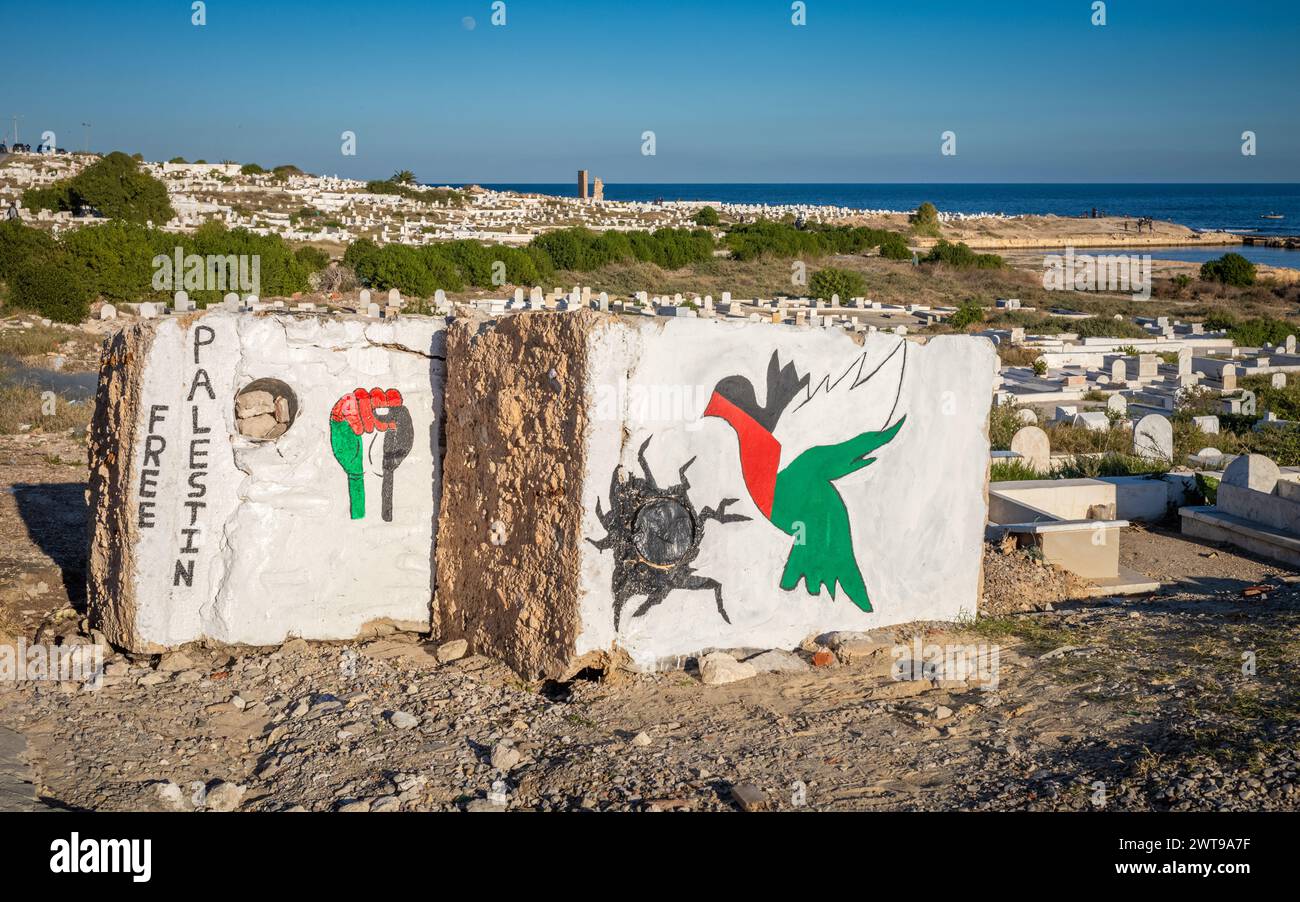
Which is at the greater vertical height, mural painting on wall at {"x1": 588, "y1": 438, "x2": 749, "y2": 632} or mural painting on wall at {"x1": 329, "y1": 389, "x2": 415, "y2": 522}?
mural painting on wall at {"x1": 329, "y1": 389, "x2": 415, "y2": 522}

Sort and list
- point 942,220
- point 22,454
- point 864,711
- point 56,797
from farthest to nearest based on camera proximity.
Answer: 1. point 942,220
2. point 22,454
3. point 864,711
4. point 56,797

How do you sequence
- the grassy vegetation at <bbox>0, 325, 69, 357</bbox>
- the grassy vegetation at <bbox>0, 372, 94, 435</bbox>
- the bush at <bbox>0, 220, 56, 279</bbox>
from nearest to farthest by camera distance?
the grassy vegetation at <bbox>0, 372, 94, 435</bbox> → the grassy vegetation at <bbox>0, 325, 69, 357</bbox> → the bush at <bbox>0, 220, 56, 279</bbox>

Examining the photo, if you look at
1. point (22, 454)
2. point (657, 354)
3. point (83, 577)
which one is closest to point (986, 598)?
point (657, 354)

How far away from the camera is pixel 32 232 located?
89.5 feet

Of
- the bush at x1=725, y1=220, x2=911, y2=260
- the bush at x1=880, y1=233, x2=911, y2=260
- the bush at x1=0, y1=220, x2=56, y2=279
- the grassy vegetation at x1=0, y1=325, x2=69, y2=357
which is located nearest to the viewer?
the grassy vegetation at x1=0, y1=325, x2=69, y2=357

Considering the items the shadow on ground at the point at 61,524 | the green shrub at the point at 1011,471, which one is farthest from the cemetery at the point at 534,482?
the green shrub at the point at 1011,471

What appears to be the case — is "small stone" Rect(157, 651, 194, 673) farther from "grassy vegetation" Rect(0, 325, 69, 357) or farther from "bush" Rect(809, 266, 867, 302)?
"bush" Rect(809, 266, 867, 302)

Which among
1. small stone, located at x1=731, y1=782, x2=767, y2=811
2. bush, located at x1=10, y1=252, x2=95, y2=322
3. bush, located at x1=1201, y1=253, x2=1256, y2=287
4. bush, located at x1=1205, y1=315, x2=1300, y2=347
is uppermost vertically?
bush, located at x1=1201, y1=253, x2=1256, y2=287

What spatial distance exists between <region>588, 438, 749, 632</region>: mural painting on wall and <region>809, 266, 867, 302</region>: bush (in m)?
29.3

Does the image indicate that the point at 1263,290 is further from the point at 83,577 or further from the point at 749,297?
the point at 83,577

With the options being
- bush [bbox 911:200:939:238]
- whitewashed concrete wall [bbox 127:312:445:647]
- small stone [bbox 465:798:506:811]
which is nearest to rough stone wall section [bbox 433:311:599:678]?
whitewashed concrete wall [bbox 127:312:445:647]

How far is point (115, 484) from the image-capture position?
6.48 metres

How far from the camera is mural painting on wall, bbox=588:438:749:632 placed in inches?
232

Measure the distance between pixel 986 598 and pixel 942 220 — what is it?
279ft
